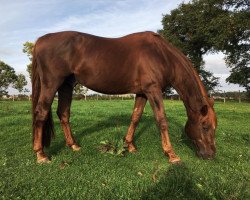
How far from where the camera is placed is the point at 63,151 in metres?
8.36

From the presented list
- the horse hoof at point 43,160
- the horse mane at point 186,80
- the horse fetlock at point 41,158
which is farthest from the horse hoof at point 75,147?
the horse mane at point 186,80

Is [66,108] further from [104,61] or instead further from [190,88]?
[190,88]

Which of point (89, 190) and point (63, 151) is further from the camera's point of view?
point (63, 151)

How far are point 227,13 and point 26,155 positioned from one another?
3751 centimetres

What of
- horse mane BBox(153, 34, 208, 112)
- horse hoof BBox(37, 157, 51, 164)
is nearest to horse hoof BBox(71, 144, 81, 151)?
horse hoof BBox(37, 157, 51, 164)

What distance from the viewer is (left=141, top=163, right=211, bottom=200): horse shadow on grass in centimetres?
520

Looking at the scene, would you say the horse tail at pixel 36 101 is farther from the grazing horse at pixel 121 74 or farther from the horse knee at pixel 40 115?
the horse knee at pixel 40 115

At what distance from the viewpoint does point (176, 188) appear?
550 cm

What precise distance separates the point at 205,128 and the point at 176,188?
2.76 meters

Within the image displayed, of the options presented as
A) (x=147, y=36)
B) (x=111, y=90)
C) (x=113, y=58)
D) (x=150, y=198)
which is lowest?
(x=150, y=198)

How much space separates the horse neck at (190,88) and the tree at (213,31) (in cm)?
3122

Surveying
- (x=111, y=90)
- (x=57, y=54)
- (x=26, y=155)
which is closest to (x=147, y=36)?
(x=111, y=90)

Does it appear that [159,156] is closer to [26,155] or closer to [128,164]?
[128,164]

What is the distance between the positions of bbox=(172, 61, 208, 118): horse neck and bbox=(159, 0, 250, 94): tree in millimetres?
31223
